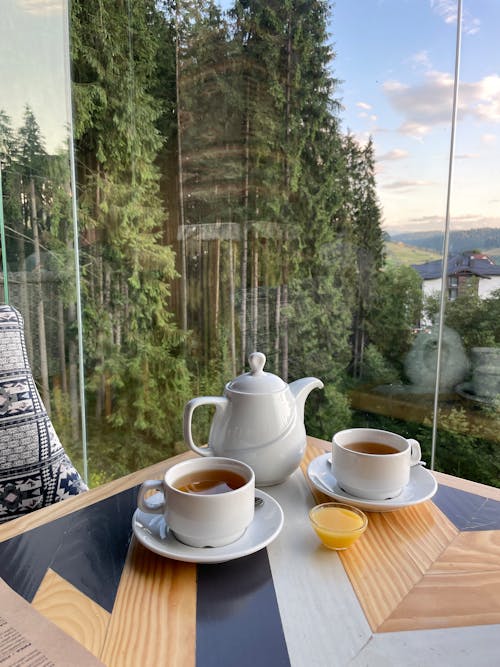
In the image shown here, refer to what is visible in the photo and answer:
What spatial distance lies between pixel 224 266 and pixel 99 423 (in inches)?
39.0

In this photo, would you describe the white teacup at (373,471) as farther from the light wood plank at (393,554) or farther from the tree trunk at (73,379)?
the tree trunk at (73,379)

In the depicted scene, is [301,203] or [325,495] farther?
[301,203]

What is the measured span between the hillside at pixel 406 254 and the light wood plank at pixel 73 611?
1.93m

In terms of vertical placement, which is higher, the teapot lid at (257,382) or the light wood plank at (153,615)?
the teapot lid at (257,382)

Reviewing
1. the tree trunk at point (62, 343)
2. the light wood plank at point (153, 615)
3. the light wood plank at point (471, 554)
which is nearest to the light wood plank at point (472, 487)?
the light wood plank at point (471, 554)

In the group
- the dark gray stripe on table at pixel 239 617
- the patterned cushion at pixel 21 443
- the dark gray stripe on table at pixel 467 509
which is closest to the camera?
the dark gray stripe on table at pixel 239 617

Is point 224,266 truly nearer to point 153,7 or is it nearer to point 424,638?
point 153,7

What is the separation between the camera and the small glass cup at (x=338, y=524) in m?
0.56

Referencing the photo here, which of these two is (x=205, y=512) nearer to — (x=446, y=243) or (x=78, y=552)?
(x=78, y=552)

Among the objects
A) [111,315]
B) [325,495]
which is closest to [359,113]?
[111,315]

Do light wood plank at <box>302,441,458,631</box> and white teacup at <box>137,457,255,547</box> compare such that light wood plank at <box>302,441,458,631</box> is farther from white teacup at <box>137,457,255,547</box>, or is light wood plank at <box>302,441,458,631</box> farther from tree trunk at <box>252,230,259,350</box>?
tree trunk at <box>252,230,259,350</box>

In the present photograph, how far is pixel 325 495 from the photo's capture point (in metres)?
0.70

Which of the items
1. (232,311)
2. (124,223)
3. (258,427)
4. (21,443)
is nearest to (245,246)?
(232,311)

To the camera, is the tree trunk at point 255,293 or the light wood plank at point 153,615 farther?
the tree trunk at point 255,293
